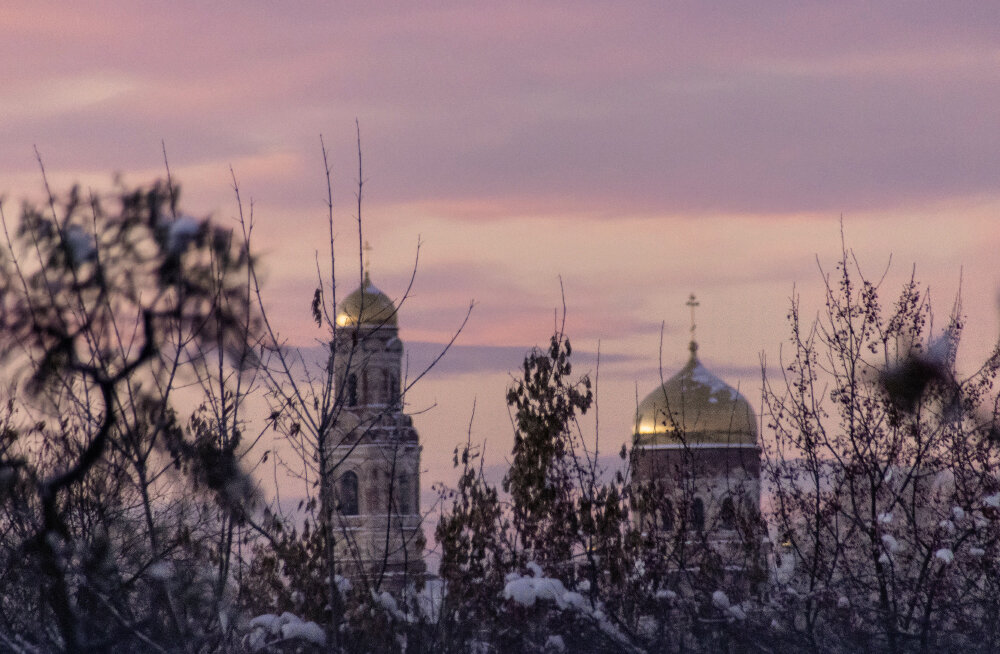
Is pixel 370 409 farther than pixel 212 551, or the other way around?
pixel 370 409

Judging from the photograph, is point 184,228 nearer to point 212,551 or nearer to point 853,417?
point 212,551

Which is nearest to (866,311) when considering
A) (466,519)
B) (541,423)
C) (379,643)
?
(541,423)

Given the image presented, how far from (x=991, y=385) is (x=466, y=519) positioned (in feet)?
14.7

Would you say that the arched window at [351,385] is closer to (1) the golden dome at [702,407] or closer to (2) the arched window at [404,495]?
(2) the arched window at [404,495]

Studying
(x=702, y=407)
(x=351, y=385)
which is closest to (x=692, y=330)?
(x=702, y=407)

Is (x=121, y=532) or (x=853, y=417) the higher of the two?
(x=853, y=417)

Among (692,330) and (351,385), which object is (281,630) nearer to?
(351,385)

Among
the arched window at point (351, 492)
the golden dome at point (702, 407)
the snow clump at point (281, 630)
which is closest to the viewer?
the snow clump at point (281, 630)

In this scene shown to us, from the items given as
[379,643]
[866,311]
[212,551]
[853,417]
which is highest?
[866,311]

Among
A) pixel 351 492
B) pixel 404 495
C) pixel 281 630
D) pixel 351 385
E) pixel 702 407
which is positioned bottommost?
pixel 281 630

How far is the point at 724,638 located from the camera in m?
10.9

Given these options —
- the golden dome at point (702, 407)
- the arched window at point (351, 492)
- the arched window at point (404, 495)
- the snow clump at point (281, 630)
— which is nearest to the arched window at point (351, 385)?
the snow clump at point (281, 630)

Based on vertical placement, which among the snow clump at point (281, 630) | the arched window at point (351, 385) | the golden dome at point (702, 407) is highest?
the golden dome at point (702, 407)

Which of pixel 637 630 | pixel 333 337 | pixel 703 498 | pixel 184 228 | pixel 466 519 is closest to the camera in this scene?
pixel 184 228
